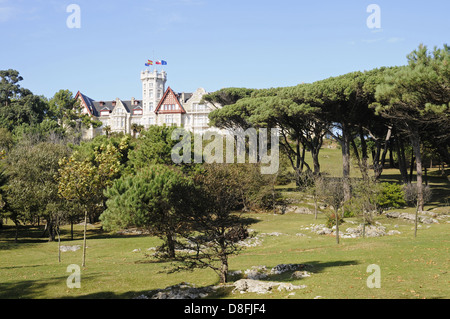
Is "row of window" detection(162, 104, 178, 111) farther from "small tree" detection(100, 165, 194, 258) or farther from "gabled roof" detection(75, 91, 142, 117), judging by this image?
"small tree" detection(100, 165, 194, 258)

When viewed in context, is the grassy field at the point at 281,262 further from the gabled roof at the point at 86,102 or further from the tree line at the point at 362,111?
the gabled roof at the point at 86,102

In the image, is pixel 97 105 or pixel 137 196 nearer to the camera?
pixel 137 196

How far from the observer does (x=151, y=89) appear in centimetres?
11694

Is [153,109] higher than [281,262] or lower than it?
higher

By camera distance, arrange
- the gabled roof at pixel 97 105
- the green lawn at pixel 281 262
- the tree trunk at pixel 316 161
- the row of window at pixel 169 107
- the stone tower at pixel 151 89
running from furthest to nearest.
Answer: the gabled roof at pixel 97 105 → the stone tower at pixel 151 89 → the row of window at pixel 169 107 → the tree trunk at pixel 316 161 → the green lawn at pixel 281 262

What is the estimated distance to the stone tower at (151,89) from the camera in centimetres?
11606

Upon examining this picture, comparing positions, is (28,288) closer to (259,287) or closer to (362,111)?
(259,287)

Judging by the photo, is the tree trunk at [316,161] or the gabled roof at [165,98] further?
the gabled roof at [165,98]

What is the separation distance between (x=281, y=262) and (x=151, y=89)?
98240mm

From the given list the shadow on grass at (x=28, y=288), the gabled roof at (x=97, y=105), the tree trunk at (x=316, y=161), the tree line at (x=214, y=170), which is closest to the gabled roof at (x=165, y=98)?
the gabled roof at (x=97, y=105)

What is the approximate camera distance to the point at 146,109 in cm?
11631

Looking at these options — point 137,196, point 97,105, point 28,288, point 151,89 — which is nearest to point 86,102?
point 97,105
